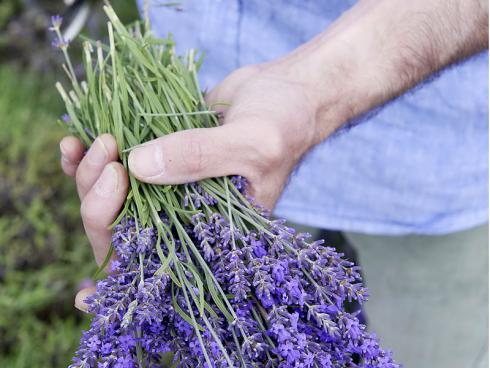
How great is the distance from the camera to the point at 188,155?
1072 millimetres

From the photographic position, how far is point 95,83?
1247mm

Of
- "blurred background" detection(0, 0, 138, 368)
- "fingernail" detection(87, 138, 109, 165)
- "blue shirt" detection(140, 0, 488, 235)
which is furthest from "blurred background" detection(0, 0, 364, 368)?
"fingernail" detection(87, 138, 109, 165)

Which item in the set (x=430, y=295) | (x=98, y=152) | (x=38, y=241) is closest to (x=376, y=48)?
(x=98, y=152)

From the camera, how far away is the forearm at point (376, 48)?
4.26 feet

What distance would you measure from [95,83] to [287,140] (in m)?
0.38

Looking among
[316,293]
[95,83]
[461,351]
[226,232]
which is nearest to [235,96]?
[95,83]

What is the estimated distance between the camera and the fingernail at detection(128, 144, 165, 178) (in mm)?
1061

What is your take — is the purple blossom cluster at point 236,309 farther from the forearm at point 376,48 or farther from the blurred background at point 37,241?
the blurred background at point 37,241

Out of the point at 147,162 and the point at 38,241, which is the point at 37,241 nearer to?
the point at 38,241

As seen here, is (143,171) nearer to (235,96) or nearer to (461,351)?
(235,96)

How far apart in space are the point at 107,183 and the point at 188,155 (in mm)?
144

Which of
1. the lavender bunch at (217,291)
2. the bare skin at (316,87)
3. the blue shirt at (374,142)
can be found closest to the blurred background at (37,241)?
the blue shirt at (374,142)

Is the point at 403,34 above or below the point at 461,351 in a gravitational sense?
above

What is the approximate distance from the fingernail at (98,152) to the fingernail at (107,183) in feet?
0.12
